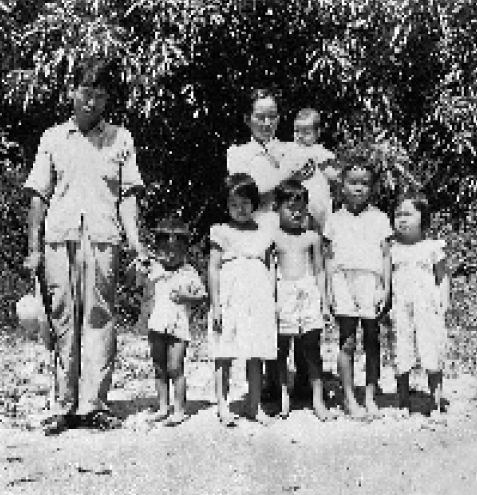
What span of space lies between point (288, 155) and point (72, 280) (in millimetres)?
1381

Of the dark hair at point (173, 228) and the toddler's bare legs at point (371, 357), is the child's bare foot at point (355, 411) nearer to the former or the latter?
the toddler's bare legs at point (371, 357)

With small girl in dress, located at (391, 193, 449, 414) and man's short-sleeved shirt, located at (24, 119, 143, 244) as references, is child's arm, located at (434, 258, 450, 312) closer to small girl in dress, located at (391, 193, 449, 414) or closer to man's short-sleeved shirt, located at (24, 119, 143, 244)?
small girl in dress, located at (391, 193, 449, 414)

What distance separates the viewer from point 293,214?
213 inches

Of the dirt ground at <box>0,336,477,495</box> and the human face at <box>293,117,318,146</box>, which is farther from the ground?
the human face at <box>293,117,318,146</box>

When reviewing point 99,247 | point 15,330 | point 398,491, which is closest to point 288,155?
point 99,247

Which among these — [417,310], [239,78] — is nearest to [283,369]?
[417,310]

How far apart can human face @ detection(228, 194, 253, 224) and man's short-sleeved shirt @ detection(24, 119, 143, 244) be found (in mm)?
617

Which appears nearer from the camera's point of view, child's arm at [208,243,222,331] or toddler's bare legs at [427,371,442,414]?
child's arm at [208,243,222,331]

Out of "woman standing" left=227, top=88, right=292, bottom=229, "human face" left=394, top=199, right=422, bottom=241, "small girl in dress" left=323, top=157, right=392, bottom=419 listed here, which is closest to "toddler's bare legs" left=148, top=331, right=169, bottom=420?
"woman standing" left=227, top=88, right=292, bottom=229

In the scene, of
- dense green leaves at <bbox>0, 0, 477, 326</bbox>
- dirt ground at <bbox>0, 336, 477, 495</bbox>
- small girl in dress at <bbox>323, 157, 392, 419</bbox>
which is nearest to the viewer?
dirt ground at <bbox>0, 336, 477, 495</bbox>

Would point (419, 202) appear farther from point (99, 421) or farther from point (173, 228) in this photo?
point (99, 421)

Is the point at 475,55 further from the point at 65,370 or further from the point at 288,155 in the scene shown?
the point at 65,370

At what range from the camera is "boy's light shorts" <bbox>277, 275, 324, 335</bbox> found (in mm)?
5414

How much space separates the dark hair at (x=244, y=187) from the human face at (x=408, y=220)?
0.83 metres
